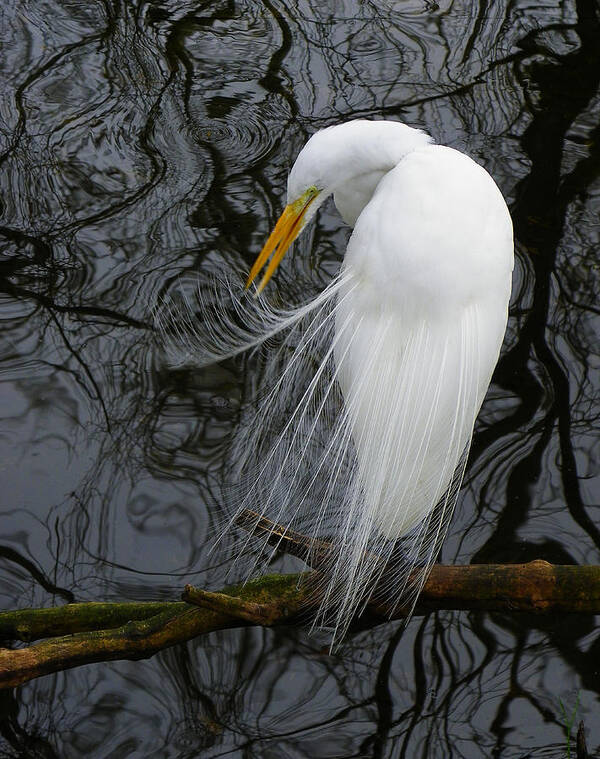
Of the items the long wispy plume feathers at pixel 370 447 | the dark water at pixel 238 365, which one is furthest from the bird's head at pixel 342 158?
the dark water at pixel 238 365

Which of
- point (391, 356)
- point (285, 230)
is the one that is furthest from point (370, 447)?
point (285, 230)

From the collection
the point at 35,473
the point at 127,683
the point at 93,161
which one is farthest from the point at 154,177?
the point at 127,683

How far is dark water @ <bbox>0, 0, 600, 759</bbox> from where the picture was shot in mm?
2049

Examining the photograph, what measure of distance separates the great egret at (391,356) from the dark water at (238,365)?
432mm

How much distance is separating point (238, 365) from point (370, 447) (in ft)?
3.38

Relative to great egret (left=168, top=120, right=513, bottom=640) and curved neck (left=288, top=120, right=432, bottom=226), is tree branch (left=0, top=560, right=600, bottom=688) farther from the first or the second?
curved neck (left=288, top=120, right=432, bottom=226)

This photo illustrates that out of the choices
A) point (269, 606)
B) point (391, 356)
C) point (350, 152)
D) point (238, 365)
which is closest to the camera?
point (269, 606)

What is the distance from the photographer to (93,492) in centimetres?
238

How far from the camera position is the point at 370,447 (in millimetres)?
1684

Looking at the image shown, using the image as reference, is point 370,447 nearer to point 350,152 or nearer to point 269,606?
point 269,606

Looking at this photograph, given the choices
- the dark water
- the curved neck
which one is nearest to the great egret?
the curved neck

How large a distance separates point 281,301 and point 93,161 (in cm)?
92

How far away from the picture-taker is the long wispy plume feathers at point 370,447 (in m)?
1.63

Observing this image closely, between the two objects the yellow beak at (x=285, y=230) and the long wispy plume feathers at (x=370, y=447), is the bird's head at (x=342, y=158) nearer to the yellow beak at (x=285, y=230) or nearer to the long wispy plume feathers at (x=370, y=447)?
the yellow beak at (x=285, y=230)
